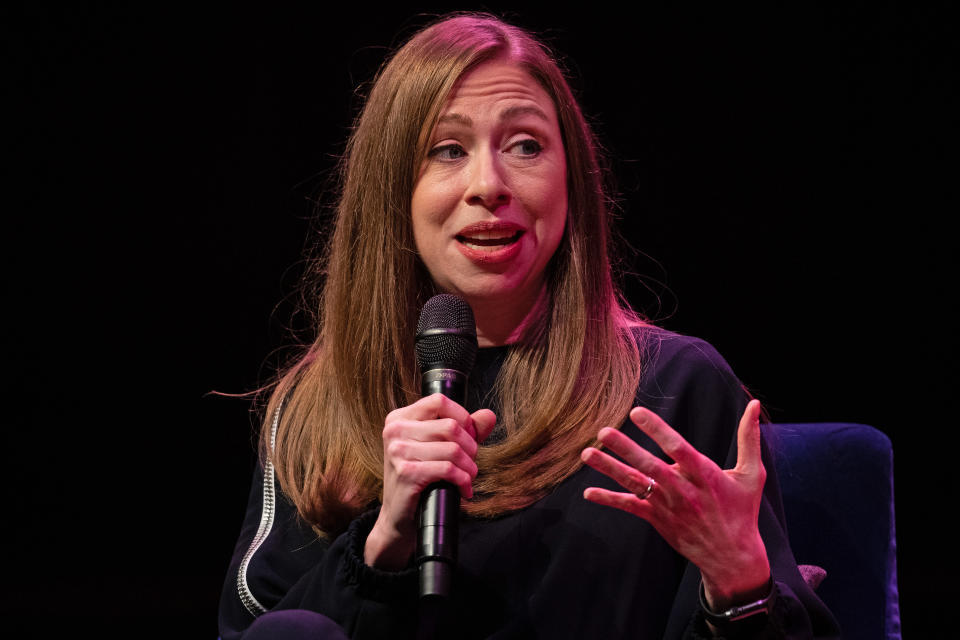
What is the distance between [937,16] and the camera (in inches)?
93.7

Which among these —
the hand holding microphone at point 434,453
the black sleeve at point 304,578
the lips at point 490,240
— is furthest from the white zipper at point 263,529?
the lips at point 490,240

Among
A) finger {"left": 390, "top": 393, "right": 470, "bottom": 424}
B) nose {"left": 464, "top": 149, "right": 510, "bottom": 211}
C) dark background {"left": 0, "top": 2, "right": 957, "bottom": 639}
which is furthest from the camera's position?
dark background {"left": 0, "top": 2, "right": 957, "bottom": 639}

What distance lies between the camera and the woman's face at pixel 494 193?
4.33ft

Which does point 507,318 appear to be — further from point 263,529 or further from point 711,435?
point 263,529

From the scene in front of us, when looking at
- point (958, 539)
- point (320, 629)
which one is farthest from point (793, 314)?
point (320, 629)

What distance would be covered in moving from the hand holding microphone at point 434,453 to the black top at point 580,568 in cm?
6

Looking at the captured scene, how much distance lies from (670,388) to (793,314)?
51.2 inches

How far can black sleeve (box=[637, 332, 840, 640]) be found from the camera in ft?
3.42

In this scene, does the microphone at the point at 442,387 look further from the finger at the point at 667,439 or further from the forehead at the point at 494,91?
the forehead at the point at 494,91

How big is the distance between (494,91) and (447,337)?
0.46 m

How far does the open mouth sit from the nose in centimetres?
4

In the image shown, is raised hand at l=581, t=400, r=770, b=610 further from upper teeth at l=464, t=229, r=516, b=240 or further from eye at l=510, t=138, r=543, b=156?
eye at l=510, t=138, r=543, b=156

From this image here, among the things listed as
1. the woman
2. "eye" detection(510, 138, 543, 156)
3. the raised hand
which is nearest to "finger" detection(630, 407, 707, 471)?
the raised hand

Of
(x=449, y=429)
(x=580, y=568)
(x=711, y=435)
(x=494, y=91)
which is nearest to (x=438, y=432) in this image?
(x=449, y=429)
